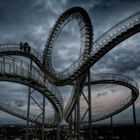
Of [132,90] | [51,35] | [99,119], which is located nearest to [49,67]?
[51,35]

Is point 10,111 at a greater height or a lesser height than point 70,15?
lesser

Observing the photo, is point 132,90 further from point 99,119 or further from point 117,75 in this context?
point 99,119

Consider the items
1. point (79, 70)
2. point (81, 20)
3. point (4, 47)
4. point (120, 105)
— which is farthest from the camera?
point (120, 105)

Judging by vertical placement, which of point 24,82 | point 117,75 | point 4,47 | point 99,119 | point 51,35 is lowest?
point 99,119

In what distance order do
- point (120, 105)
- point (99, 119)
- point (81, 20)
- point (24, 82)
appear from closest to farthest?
1. point (24, 82)
2. point (81, 20)
3. point (120, 105)
4. point (99, 119)

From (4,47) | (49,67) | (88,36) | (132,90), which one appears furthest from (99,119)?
(4,47)

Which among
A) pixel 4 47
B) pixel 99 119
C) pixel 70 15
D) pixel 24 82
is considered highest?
pixel 70 15

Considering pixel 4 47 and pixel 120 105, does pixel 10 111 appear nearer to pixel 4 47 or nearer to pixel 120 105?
pixel 4 47

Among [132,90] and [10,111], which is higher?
[132,90]

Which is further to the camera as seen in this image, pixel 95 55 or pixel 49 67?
pixel 49 67
